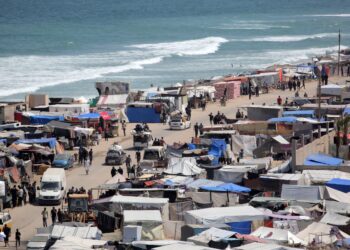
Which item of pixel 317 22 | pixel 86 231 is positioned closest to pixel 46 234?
pixel 86 231

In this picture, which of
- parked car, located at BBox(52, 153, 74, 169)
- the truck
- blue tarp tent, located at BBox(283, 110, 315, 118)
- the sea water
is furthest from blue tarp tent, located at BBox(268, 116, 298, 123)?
the sea water

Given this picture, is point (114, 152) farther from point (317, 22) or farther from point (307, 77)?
point (317, 22)

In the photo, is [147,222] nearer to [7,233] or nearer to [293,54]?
[7,233]

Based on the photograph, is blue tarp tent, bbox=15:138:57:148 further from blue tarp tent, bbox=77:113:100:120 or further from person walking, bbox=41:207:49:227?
person walking, bbox=41:207:49:227

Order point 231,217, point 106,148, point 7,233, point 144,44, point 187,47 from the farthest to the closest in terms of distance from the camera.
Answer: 1. point 144,44
2. point 187,47
3. point 106,148
4. point 7,233
5. point 231,217

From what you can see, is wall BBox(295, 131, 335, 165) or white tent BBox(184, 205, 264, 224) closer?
white tent BBox(184, 205, 264, 224)

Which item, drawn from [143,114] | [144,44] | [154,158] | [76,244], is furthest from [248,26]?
[76,244]

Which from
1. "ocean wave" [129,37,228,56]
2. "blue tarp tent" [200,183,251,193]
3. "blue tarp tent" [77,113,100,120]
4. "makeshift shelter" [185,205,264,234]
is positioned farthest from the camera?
"ocean wave" [129,37,228,56]
